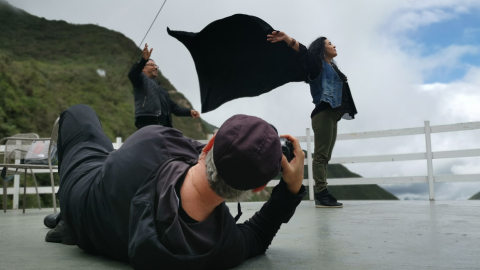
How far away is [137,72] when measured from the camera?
12.4 ft

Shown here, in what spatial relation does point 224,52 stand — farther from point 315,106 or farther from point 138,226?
point 138,226

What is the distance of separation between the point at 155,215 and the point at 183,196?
94mm

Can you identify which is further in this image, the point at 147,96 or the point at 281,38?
the point at 147,96

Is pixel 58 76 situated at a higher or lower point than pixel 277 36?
higher

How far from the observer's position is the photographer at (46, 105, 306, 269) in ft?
3.51

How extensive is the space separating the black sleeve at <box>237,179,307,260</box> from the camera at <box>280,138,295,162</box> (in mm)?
139

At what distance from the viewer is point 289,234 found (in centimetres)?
226

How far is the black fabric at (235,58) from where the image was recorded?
10.8 feet

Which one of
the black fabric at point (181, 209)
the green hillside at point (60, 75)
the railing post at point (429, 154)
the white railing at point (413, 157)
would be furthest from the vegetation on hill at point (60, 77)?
the black fabric at point (181, 209)

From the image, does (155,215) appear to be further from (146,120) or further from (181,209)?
(146,120)

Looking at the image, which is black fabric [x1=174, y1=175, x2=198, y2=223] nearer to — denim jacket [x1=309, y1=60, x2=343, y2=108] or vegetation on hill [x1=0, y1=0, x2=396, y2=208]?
denim jacket [x1=309, y1=60, x2=343, y2=108]

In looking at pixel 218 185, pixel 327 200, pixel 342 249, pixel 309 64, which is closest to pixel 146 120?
pixel 309 64

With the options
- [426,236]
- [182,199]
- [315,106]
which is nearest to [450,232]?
[426,236]

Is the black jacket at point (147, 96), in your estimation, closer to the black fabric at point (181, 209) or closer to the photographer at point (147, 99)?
the photographer at point (147, 99)
